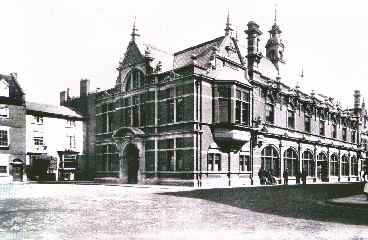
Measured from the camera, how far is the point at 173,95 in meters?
31.7

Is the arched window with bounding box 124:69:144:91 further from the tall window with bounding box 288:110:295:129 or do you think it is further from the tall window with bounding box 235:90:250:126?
the tall window with bounding box 288:110:295:129

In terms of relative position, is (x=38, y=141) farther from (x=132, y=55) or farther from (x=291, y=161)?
(x=291, y=161)

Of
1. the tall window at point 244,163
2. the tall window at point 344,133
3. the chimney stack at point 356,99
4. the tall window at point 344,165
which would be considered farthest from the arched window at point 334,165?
the tall window at point 244,163

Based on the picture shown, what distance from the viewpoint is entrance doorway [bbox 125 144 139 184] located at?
35094 mm

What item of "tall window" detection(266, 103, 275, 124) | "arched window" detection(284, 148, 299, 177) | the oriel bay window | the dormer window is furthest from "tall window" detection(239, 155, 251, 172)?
the dormer window

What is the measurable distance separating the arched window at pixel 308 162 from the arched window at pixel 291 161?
1.58m

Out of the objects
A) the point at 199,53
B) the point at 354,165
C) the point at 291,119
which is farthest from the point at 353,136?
the point at 199,53

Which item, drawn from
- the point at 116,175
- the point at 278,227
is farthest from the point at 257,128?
the point at 278,227

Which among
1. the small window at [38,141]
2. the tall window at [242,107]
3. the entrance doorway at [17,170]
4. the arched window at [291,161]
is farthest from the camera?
the small window at [38,141]

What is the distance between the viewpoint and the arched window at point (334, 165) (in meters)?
46.7

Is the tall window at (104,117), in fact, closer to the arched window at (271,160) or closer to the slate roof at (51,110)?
the slate roof at (51,110)

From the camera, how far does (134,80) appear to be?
3553 centimetres

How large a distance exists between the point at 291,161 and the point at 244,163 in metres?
8.37

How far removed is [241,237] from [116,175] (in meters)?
29.3
